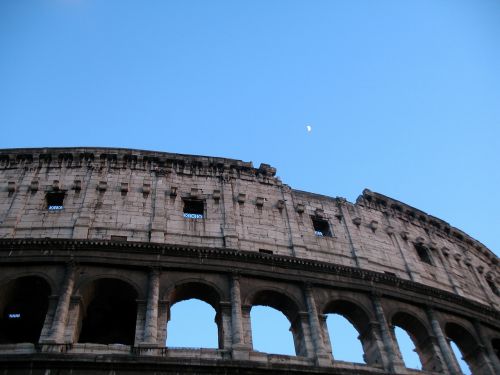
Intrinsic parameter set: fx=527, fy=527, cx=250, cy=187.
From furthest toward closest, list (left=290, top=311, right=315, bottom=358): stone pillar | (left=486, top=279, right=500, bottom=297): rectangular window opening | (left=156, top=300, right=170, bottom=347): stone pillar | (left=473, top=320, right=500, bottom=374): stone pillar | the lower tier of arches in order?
(left=486, top=279, right=500, bottom=297): rectangular window opening → (left=473, top=320, right=500, bottom=374): stone pillar → (left=290, top=311, right=315, bottom=358): stone pillar → (left=156, top=300, right=170, bottom=347): stone pillar → the lower tier of arches

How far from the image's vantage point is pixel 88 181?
2273 cm

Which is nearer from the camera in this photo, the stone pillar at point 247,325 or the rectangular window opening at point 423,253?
the stone pillar at point 247,325

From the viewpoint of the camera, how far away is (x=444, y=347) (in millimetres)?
19891

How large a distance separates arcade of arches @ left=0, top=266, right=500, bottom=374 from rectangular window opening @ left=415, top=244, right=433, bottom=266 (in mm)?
4940

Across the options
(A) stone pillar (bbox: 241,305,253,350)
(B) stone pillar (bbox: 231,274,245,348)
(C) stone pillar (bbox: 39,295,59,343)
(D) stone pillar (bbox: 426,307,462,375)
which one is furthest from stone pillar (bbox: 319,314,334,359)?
(C) stone pillar (bbox: 39,295,59,343)

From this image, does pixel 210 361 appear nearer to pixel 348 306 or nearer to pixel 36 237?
pixel 348 306

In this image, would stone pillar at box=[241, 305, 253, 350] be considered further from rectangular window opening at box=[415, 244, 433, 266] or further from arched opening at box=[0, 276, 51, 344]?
rectangular window opening at box=[415, 244, 433, 266]

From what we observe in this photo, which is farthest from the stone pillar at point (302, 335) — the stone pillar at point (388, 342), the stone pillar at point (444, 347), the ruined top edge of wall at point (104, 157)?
the ruined top edge of wall at point (104, 157)

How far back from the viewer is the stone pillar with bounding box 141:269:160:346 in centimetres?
1641

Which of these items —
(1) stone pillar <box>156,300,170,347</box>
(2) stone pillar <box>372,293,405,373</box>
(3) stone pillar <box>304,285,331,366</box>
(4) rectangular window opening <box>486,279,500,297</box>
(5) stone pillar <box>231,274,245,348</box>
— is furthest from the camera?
(4) rectangular window opening <box>486,279,500,297</box>

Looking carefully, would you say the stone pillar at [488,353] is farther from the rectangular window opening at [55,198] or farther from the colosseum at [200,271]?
the rectangular window opening at [55,198]

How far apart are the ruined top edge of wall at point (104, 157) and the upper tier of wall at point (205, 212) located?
45 millimetres

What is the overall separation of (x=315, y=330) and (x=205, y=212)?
22.7ft

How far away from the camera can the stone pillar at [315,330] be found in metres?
17.2
